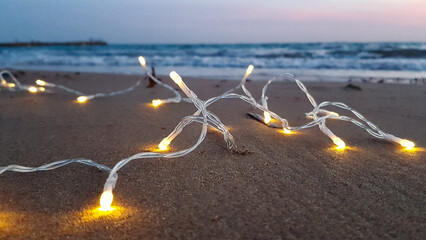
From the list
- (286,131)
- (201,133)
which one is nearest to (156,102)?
(286,131)

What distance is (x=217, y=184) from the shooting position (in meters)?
1.29

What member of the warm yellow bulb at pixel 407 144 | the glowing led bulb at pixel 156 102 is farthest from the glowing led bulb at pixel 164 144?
the glowing led bulb at pixel 156 102

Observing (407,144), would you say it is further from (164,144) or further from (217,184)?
(164,144)

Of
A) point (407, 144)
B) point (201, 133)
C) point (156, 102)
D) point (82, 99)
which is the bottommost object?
point (82, 99)

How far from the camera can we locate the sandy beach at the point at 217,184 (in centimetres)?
98

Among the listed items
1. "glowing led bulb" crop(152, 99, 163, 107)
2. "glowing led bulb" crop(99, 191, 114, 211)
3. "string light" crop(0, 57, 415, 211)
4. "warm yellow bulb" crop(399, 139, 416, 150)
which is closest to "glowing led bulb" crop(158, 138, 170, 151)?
"string light" crop(0, 57, 415, 211)

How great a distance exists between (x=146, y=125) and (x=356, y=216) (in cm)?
146

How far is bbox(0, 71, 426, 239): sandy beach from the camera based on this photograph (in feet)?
3.21

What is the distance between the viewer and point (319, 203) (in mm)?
1125

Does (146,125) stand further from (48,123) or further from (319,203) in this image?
(319,203)

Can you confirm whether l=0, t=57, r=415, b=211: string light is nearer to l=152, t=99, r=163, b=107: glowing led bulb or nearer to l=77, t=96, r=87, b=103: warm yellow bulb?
l=152, t=99, r=163, b=107: glowing led bulb

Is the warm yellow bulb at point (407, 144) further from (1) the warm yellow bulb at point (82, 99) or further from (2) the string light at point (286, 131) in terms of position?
(1) the warm yellow bulb at point (82, 99)

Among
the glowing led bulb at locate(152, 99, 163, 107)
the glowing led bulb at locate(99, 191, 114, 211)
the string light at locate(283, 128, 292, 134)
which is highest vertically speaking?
the string light at locate(283, 128, 292, 134)

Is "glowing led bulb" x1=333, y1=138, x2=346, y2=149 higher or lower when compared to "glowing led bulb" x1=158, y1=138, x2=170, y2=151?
higher
